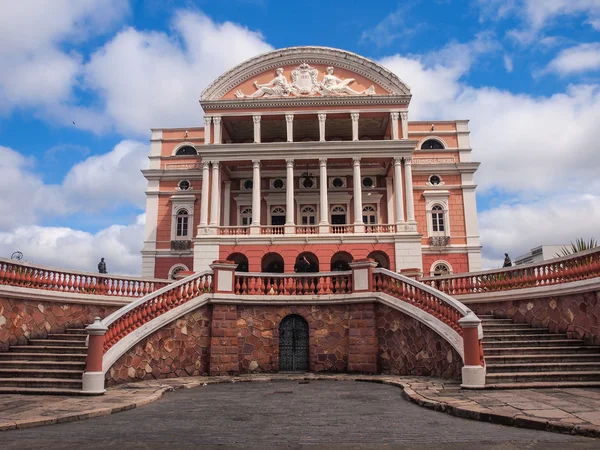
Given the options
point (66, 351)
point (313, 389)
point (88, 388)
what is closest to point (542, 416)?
point (313, 389)

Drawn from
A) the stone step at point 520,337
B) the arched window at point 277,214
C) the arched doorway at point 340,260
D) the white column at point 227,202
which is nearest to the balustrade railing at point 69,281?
the stone step at point 520,337

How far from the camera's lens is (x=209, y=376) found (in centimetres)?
1333

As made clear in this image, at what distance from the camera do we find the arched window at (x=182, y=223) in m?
31.8

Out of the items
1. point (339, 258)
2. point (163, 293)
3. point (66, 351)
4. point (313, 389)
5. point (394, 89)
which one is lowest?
point (313, 389)

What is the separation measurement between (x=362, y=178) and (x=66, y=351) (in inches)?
904

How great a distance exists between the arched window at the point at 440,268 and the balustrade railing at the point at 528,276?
15053 millimetres

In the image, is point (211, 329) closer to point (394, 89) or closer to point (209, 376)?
point (209, 376)

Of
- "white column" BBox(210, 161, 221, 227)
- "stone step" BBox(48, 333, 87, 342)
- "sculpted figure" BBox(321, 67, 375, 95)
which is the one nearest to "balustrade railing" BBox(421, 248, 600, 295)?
"stone step" BBox(48, 333, 87, 342)

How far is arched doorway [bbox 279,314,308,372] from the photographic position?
46.1ft

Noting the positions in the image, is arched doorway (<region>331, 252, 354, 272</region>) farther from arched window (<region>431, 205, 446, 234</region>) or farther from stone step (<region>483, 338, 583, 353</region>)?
stone step (<region>483, 338, 583, 353</region>)

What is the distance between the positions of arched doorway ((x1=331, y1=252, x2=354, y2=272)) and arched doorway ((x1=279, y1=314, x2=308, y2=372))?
12751mm

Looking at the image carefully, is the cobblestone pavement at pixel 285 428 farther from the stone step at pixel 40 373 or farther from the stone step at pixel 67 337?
the stone step at pixel 67 337

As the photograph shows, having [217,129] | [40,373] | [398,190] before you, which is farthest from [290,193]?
[40,373]

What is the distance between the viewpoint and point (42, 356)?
11562 millimetres
